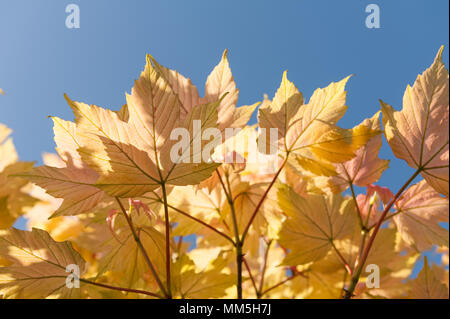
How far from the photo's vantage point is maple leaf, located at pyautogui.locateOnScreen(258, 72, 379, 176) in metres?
0.35

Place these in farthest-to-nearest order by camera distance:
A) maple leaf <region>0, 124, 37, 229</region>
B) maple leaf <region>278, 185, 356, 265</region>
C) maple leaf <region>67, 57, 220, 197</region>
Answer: maple leaf <region>0, 124, 37, 229</region>
maple leaf <region>278, 185, 356, 265</region>
maple leaf <region>67, 57, 220, 197</region>

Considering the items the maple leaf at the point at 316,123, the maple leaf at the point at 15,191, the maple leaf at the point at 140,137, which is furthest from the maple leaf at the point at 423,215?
the maple leaf at the point at 15,191

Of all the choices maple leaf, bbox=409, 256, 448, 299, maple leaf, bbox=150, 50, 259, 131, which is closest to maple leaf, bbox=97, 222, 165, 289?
maple leaf, bbox=150, 50, 259, 131

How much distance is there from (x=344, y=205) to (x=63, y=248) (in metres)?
0.32

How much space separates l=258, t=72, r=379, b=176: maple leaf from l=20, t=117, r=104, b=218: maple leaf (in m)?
0.18

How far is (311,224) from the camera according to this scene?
425mm

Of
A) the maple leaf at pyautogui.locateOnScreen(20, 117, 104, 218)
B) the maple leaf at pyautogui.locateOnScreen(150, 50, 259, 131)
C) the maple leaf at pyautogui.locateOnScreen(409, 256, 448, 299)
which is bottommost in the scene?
the maple leaf at pyautogui.locateOnScreen(409, 256, 448, 299)

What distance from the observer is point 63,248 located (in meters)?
0.35

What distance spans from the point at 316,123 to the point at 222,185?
13 cm

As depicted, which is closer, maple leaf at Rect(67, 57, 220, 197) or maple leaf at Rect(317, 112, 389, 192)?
maple leaf at Rect(67, 57, 220, 197)

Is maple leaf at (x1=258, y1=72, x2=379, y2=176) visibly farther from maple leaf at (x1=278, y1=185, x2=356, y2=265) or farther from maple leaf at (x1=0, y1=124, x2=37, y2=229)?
maple leaf at (x1=0, y1=124, x2=37, y2=229)

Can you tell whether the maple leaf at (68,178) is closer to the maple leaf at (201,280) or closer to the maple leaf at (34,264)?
the maple leaf at (34,264)
